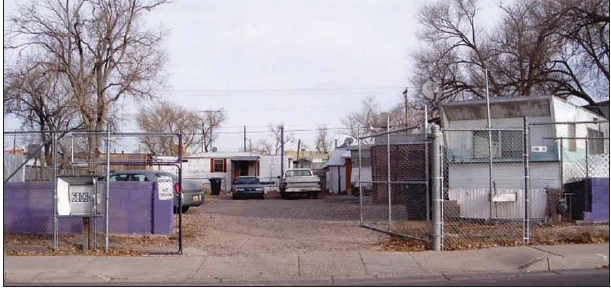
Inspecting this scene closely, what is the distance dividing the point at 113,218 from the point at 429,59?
27812 mm

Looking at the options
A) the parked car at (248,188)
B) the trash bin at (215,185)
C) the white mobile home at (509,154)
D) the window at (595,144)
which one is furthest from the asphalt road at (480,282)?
the trash bin at (215,185)

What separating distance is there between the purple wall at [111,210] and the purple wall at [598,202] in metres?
9.29

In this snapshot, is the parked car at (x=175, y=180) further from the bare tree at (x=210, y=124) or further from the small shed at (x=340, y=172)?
the bare tree at (x=210, y=124)

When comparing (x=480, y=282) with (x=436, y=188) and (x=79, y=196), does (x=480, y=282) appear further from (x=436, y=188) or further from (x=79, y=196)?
(x=79, y=196)

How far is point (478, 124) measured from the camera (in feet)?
54.9

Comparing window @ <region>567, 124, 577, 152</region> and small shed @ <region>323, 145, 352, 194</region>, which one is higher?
window @ <region>567, 124, 577, 152</region>

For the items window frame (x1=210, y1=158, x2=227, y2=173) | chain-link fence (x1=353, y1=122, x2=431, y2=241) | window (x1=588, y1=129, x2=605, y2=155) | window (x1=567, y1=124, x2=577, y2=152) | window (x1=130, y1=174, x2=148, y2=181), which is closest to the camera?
chain-link fence (x1=353, y1=122, x2=431, y2=241)

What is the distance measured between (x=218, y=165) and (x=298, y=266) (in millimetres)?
33730

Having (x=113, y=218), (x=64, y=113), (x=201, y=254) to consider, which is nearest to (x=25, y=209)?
(x=113, y=218)

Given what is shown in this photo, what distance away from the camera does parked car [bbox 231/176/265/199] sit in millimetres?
34344

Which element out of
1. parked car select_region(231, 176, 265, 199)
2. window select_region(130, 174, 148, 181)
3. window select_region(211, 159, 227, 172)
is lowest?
parked car select_region(231, 176, 265, 199)

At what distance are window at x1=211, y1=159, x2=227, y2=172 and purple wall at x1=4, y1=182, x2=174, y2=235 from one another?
29428mm

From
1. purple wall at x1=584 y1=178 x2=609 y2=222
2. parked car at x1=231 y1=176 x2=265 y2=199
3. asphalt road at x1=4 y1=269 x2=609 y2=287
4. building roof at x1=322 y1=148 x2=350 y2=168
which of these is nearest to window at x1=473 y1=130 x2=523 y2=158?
purple wall at x1=584 y1=178 x2=609 y2=222

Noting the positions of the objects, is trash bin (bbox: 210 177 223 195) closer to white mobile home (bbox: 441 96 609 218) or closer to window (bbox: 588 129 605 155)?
white mobile home (bbox: 441 96 609 218)
